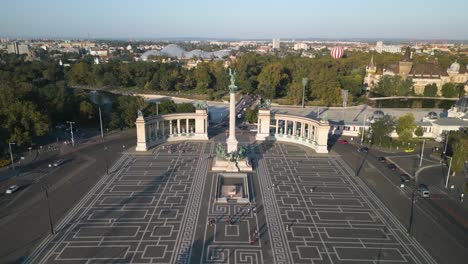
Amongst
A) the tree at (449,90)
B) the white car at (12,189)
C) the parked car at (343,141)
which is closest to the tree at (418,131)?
the parked car at (343,141)

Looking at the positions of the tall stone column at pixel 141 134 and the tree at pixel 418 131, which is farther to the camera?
the tree at pixel 418 131

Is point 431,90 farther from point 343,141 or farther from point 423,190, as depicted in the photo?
point 423,190

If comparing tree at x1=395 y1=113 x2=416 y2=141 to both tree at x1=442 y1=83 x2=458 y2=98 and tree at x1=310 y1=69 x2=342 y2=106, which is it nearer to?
tree at x1=310 y1=69 x2=342 y2=106

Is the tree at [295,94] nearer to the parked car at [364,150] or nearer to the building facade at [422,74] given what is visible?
the building facade at [422,74]

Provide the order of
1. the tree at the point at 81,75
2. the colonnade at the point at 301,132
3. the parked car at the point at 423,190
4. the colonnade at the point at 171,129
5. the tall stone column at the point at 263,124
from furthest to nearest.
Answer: the tree at the point at 81,75
the tall stone column at the point at 263,124
the colonnade at the point at 171,129
the colonnade at the point at 301,132
the parked car at the point at 423,190

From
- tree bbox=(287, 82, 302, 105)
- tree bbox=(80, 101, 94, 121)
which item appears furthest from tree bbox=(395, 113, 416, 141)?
tree bbox=(80, 101, 94, 121)

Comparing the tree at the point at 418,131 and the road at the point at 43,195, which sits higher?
the tree at the point at 418,131

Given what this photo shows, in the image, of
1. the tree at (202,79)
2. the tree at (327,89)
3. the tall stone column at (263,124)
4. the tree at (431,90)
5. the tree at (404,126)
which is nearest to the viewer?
the tree at (404,126)
